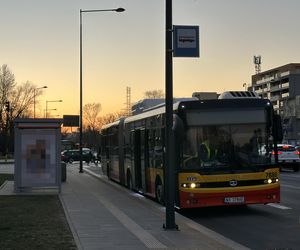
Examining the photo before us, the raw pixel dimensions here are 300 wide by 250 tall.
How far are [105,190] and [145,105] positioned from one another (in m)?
3.61

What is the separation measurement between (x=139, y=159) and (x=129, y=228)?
813cm

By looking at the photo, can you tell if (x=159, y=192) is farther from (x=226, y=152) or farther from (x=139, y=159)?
(x=139, y=159)

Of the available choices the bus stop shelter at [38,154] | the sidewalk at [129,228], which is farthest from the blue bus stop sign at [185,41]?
the bus stop shelter at [38,154]

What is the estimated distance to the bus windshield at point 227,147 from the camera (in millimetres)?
13922

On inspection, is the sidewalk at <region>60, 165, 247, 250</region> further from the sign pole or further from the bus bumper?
the bus bumper

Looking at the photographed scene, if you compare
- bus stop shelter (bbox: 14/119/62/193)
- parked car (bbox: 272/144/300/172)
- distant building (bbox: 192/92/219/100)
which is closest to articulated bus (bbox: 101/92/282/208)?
distant building (bbox: 192/92/219/100)

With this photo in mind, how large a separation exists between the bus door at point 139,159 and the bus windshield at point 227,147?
4670mm

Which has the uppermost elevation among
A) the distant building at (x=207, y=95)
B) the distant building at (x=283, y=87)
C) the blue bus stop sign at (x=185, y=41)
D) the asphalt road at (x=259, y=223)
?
the distant building at (x=283, y=87)

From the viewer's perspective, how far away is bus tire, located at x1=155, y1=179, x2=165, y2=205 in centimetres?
1602

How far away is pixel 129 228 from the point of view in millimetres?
11367

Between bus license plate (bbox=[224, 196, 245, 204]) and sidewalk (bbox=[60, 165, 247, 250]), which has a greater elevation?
bus license plate (bbox=[224, 196, 245, 204])

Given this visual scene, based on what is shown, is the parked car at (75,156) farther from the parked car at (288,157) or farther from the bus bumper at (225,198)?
the bus bumper at (225,198)

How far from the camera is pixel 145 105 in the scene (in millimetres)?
21531

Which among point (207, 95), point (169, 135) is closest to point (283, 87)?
point (207, 95)
